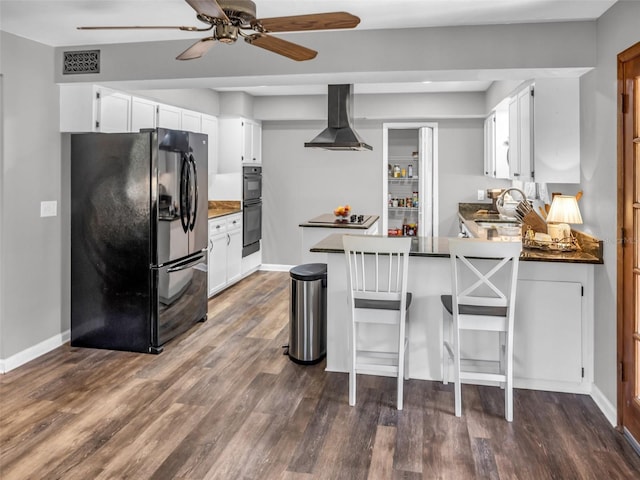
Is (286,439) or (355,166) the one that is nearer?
(286,439)

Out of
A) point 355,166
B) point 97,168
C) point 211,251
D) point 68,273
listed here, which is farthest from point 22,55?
point 355,166

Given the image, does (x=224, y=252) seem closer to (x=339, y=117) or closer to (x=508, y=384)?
(x=339, y=117)

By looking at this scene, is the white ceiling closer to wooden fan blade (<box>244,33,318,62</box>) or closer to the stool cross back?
wooden fan blade (<box>244,33,318,62</box>)

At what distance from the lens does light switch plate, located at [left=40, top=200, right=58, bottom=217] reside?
3.83 metres

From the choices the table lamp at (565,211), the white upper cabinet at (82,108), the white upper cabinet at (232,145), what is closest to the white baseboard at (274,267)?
the white upper cabinet at (232,145)

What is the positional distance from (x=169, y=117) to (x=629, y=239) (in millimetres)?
4243

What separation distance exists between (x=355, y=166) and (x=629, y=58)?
Answer: 4598mm

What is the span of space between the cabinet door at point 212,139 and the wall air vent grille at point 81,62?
2.14m

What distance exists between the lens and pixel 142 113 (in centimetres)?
464

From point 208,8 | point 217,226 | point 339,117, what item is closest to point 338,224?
point 339,117

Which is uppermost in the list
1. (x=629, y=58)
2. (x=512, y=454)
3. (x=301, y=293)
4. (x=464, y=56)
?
(x=464, y=56)

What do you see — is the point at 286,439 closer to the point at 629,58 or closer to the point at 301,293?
the point at 301,293

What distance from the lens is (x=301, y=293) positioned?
3.72m

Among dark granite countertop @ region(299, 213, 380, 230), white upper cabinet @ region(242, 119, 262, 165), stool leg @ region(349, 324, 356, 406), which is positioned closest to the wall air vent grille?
dark granite countertop @ region(299, 213, 380, 230)
